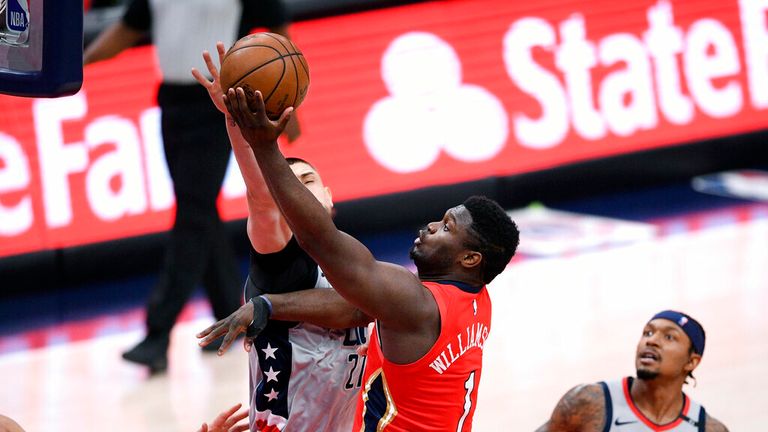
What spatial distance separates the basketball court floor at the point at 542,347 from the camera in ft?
22.6

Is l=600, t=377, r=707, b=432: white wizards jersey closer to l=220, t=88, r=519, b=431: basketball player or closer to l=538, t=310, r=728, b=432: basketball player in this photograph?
l=538, t=310, r=728, b=432: basketball player

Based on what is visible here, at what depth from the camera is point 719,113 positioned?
36.0ft

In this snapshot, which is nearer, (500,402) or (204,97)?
(500,402)

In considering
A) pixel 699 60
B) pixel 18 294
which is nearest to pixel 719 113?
pixel 699 60

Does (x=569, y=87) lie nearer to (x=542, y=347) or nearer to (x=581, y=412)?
(x=542, y=347)

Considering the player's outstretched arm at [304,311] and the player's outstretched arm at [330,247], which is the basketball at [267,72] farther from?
the player's outstretched arm at [304,311]

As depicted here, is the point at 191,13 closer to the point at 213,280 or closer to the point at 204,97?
the point at 204,97

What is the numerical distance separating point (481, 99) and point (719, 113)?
2.22 m

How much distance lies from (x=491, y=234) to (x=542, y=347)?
387 centimetres

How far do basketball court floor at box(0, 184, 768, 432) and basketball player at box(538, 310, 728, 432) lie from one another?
62.0 inches

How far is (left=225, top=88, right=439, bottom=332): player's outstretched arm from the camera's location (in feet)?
11.1

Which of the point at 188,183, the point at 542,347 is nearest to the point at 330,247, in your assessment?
the point at 188,183

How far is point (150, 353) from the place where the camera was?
7.41 m

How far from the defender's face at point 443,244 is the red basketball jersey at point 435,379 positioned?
0.24 feet
